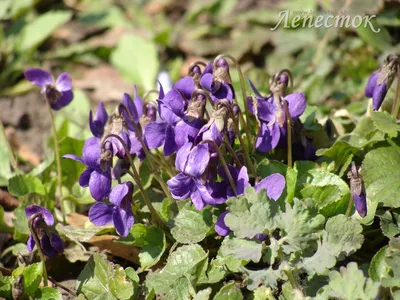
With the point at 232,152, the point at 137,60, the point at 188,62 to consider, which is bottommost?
the point at 188,62

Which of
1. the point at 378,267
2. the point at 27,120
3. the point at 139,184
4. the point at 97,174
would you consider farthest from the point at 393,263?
the point at 27,120

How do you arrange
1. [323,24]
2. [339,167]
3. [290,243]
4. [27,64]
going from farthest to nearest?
[27,64], [323,24], [339,167], [290,243]

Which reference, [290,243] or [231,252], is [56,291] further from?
[290,243]

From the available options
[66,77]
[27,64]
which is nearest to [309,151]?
[66,77]

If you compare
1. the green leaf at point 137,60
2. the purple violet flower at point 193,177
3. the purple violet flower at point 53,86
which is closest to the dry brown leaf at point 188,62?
the green leaf at point 137,60

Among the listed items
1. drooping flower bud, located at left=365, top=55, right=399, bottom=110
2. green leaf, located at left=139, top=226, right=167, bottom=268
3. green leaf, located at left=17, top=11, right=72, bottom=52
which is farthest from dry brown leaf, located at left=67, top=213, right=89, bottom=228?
green leaf, located at left=17, top=11, right=72, bottom=52

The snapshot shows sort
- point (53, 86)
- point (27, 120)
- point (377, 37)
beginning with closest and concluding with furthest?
1. point (53, 86)
2. point (377, 37)
3. point (27, 120)

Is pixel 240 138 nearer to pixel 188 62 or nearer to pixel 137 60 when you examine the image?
pixel 137 60
